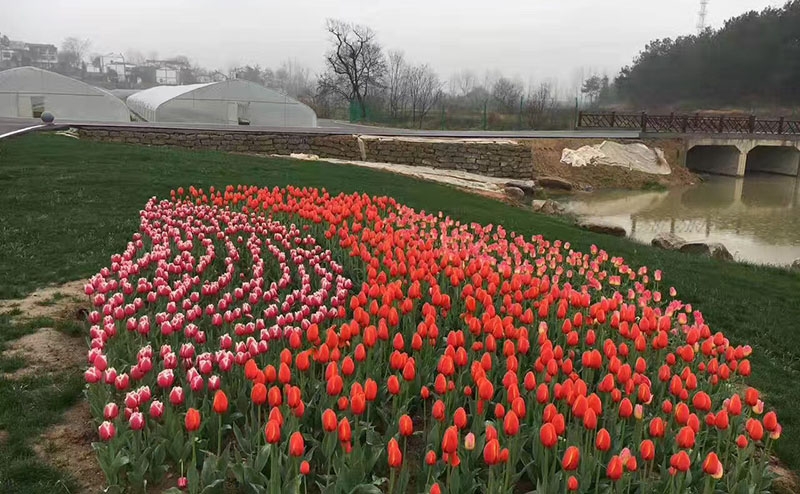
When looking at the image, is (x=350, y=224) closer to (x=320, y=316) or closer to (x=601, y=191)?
(x=320, y=316)

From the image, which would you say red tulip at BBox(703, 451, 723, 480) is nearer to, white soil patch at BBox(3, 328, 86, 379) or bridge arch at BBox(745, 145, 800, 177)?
white soil patch at BBox(3, 328, 86, 379)

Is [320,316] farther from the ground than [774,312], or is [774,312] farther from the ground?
[320,316]

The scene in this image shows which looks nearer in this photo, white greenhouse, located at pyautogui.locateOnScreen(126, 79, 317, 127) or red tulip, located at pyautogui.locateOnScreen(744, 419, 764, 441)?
red tulip, located at pyautogui.locateOnScreen(744, 419, 764, 441)

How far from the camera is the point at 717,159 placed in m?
45.1

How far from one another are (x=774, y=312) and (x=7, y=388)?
8599 millimetres

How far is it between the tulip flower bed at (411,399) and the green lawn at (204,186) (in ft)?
4.74

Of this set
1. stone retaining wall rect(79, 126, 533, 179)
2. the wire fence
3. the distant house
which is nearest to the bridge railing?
the wire fence

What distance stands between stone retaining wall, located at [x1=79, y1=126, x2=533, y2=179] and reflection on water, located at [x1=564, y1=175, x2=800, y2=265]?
363 cm

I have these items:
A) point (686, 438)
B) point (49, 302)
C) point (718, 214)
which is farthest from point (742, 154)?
point (686, 438)

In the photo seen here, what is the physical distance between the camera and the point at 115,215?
11062 mm

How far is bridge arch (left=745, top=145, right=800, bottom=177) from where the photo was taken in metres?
45.1

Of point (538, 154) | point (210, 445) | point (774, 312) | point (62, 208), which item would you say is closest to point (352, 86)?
point (538, 154)

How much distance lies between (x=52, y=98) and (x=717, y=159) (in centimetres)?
4075

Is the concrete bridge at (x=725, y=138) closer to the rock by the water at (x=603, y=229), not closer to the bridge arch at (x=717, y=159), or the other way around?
the bridge arch at (x=717, y=159)
